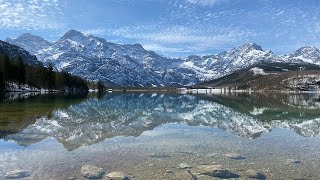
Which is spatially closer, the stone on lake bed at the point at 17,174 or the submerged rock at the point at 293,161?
the stone on lake bed at the point at 17,174

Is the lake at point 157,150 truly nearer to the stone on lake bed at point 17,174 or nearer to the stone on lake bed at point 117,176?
the stone on lake bed at point 17,174

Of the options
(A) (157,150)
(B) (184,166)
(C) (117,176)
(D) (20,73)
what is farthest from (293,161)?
(D) (20,73)

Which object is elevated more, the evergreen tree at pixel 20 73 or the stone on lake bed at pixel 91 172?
the evergreen tree at pixel 20 73

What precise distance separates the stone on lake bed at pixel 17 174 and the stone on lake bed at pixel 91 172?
3.72m

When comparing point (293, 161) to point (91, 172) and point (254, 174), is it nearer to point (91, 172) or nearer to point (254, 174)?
point (254, 174)

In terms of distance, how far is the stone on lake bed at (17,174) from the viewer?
24.4 meters

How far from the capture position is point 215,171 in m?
26.1

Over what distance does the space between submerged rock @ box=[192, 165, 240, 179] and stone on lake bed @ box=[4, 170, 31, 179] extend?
11.6 meters

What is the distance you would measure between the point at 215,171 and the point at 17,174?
13.6 meters

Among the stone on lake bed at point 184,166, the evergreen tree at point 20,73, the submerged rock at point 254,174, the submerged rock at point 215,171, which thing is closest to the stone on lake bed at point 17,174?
the stone on lake bed at point 184,166

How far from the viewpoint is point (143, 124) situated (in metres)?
56.3

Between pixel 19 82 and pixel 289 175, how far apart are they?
179205mm

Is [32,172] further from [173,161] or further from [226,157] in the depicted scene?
[226,157]

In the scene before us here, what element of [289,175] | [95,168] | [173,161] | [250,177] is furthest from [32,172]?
[289,175]
